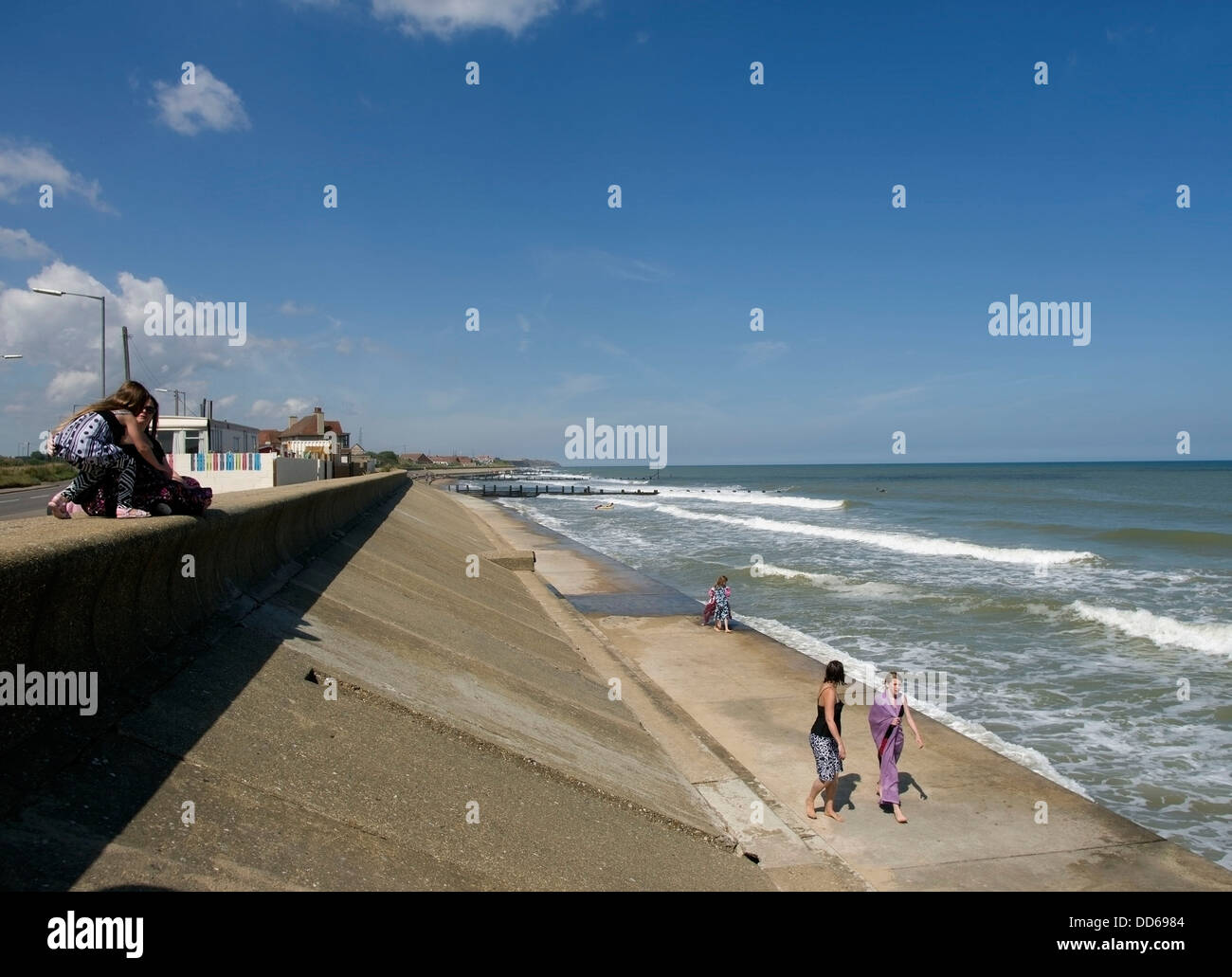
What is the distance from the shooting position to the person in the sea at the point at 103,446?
4.33 m

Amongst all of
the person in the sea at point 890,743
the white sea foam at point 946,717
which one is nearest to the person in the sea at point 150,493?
the person in the sea at point 890,743

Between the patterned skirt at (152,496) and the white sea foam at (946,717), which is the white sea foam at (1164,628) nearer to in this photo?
the white sea foam at (946,717)

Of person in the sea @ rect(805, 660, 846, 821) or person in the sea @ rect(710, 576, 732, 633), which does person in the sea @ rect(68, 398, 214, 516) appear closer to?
person in the sea @ rect(805, 660, 846, 821)

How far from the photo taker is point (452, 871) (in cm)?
357

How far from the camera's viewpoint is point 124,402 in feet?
15.1

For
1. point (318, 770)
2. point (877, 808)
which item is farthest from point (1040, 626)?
point (318, 770)

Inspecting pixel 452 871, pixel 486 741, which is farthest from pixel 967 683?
pixel 452 871

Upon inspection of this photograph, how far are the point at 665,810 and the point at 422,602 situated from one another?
442cm

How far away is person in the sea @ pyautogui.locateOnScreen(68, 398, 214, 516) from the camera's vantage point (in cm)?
442

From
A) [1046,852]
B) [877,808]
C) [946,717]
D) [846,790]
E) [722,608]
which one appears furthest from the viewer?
[722,608]

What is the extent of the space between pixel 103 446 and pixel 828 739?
564 centimetres

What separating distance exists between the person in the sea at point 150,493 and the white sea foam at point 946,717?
8.26 metres

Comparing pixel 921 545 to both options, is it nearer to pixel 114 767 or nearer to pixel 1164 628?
pixel 1164 628

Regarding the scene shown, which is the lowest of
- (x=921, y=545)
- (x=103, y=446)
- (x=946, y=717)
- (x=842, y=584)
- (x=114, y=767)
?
(x=946, y=717)
